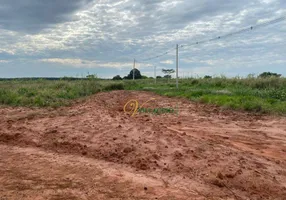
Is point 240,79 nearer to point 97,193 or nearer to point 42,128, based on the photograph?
point 42,128

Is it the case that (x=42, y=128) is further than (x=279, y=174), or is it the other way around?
(x=42, y=128)

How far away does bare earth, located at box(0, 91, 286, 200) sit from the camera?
299cm

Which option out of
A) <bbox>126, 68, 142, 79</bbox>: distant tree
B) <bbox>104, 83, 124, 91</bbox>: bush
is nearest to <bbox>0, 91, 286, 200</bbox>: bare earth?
<bbox>104, 83, 124, 91</bbox>: bush

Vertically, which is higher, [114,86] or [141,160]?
[114,86]

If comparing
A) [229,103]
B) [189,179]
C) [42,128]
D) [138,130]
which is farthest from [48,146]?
[229,103]

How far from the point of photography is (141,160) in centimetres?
393

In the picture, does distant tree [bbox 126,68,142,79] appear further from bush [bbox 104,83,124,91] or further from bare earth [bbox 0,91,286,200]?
bare earth [bbox 0,91,286,200]

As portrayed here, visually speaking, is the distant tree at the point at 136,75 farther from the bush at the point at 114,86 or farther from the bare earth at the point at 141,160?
the bare earth at the point at 141,160

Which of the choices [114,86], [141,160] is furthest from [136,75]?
[141,160]

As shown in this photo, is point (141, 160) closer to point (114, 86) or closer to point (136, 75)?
point (114, 86)

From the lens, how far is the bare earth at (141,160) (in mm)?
2994

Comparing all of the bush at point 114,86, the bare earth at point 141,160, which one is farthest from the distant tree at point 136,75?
the bare earth at point 141,160

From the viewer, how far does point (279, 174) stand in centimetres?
359

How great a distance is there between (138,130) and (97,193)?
9.46ft
